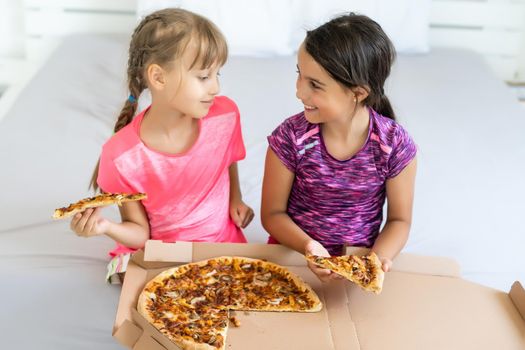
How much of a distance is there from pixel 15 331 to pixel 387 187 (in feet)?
2.65

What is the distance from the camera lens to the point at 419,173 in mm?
1917

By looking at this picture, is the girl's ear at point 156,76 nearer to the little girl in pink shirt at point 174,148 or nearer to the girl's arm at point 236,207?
the little girl in pink shirt at point 174,148

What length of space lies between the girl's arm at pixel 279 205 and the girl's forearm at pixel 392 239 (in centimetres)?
15

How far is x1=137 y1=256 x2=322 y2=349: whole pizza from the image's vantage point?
3.46 ft

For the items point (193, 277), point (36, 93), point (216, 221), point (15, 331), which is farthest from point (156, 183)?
point (36, 93)

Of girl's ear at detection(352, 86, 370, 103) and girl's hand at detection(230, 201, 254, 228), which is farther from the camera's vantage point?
girl's hand at detection(230, 201, 254, 228)

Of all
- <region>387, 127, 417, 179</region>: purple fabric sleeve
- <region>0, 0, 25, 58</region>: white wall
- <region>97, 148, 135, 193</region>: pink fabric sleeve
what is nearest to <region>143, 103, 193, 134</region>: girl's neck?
<region>97, 148, 135, 193</region>: pink fabric sleeve

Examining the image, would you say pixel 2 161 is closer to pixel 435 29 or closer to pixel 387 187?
pixel 387 187

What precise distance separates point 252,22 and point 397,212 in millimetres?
1292

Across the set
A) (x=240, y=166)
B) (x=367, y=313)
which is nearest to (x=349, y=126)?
(x=367, y=313)

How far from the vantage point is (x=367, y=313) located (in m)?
1.11

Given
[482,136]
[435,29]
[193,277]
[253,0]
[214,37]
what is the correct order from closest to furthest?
1. [193,277]
2. [214,37]
3. [482,136]
4. [253,0]
5. [435,29]

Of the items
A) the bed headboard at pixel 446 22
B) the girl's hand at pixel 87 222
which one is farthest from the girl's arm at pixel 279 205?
the bed headboard at pixel 446 22

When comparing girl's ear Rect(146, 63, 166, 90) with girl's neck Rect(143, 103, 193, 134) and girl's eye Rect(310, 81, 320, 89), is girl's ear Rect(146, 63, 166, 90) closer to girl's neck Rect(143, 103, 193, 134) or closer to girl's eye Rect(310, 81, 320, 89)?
girl's neck Rect(143, 103, 193, 134)
